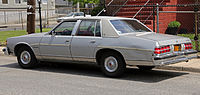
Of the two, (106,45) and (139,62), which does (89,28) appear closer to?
(106,45)

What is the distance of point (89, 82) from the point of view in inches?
321

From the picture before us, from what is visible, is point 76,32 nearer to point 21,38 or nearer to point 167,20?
point 21,38

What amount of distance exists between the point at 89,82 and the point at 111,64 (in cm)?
79

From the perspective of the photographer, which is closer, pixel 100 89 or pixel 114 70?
pixel 100 89

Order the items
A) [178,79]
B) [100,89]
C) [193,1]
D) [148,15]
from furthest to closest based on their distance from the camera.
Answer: [193,1] < [148,15] < [178,79] < [100,89]

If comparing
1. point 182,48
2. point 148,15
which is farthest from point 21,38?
point 148,15

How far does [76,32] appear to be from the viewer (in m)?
9.23

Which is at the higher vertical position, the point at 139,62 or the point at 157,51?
the point at 157,51

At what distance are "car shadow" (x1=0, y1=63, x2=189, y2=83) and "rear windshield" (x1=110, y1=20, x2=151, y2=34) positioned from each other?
1.17m

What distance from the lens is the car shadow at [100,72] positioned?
8609 millimetres

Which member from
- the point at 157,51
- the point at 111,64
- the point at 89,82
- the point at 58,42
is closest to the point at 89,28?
the point at 58,42

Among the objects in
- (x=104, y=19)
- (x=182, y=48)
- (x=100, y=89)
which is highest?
(x=104, y=19)

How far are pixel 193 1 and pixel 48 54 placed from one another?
11.4 metres

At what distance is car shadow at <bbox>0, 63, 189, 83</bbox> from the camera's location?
28.2ft
